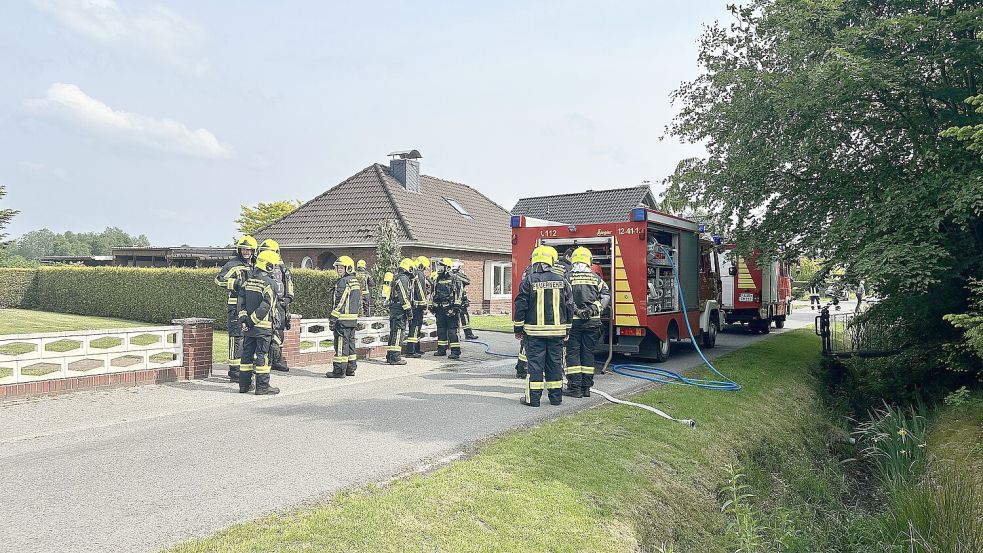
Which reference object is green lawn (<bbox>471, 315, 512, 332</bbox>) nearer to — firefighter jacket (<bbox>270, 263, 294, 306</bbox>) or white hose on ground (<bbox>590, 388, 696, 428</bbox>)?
firefighter jacket (<bbox>270, 263, 294, 306</bbox>)

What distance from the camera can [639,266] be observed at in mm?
11273

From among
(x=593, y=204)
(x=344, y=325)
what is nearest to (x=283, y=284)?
(x=344, y=325)

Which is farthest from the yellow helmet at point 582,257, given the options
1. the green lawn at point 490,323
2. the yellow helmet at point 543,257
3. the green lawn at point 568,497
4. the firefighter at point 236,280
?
the green lawn at point 490,323

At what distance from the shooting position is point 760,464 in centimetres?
794

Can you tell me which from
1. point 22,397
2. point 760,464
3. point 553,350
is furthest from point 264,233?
point 760,464

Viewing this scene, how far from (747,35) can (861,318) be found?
6254mm

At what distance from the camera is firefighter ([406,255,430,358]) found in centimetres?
1266

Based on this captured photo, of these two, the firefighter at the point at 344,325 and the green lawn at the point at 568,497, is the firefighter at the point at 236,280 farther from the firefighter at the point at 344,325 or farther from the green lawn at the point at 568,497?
the green lawn at the point at 568,497

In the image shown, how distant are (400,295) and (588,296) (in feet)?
14.8

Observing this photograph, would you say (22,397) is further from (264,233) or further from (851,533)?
(264,233)

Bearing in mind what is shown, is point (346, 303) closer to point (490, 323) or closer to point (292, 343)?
point (292, 343)

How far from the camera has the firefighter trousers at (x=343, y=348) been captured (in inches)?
412

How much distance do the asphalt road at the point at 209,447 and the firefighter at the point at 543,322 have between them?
1.03 ft

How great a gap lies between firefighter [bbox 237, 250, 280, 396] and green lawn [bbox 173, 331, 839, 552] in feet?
13.0
